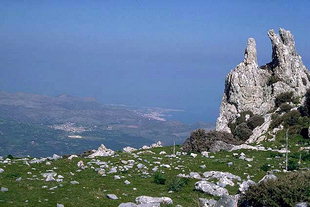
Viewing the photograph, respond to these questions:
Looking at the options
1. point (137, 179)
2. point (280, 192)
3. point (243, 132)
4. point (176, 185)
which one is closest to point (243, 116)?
point (243, 132)

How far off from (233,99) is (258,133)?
13903 mm

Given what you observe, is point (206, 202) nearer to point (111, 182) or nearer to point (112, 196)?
point (112, 196)

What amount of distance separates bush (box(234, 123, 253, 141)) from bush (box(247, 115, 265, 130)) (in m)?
1.41

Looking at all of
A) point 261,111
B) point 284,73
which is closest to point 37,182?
point 261,111

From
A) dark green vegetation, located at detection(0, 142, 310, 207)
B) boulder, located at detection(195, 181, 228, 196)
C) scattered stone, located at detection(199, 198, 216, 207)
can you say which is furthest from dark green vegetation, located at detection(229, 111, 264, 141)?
scattered stone, located at detection(199, 198, 216, 207)

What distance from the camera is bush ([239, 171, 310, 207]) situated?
60.6ft

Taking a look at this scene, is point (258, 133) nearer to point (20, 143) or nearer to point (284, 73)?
point (284, 73)

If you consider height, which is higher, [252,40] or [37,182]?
[252,40]

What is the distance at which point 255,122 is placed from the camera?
5956 centimetres

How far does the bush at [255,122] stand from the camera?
59344mm

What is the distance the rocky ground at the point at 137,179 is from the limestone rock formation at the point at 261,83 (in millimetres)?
27760

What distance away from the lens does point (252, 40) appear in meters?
73.4

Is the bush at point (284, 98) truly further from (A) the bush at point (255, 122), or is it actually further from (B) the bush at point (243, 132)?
(B) the bush at point (243, 132)

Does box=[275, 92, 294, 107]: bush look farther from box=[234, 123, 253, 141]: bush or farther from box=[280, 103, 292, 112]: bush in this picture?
box=[234, 123, 253, 141]: bush
